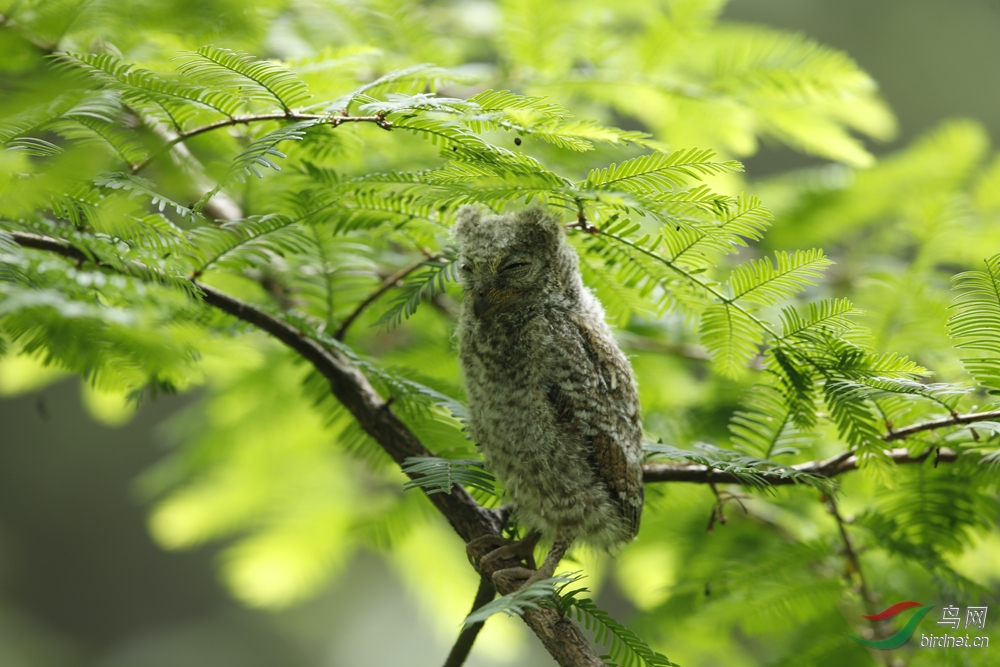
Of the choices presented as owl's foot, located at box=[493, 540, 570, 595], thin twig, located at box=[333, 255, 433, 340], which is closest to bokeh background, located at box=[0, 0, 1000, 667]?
thin twig, located at box=[333, 255, 433, 340]

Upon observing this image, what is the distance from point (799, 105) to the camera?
1992mm

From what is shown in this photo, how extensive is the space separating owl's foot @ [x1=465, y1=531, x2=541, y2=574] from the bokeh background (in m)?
4.62

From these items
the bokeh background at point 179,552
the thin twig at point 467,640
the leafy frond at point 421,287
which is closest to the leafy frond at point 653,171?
the leafy frond at point 421,287

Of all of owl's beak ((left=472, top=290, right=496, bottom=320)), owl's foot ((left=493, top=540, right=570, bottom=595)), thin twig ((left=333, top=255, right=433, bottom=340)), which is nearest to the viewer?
owl's foot ((left=493, top=540, right=570, bottom=595))

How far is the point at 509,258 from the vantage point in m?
1.22

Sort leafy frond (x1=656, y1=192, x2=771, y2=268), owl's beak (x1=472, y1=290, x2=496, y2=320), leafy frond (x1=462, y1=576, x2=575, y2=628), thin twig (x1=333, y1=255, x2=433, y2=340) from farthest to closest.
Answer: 1. thin twig (x1=333, y1=255, x2=433, y2=340)
2. owl's beak (x1=472, y1=290, x2=496, y2=320)
3. leafy frond (x1=656, y1=192, x2=771, y2=268)
4. leafy frond (x1=462, y1=576, x2=575, y2=628)

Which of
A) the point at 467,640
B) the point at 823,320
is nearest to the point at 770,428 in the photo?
the point at 823,320

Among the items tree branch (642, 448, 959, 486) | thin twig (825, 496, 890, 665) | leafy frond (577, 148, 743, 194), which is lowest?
thin twig (825, 496, 890, 665)

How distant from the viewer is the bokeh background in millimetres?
5562

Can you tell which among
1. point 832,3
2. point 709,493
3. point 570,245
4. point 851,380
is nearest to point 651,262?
point 570,245

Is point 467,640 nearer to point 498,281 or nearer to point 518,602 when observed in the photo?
point 518,602

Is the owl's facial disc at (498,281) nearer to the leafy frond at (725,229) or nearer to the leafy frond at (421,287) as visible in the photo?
the leafy frond at (421,287)

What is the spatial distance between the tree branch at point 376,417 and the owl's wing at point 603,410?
233 mm

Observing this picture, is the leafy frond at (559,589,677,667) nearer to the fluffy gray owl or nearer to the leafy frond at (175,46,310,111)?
the fluffy gray owl
